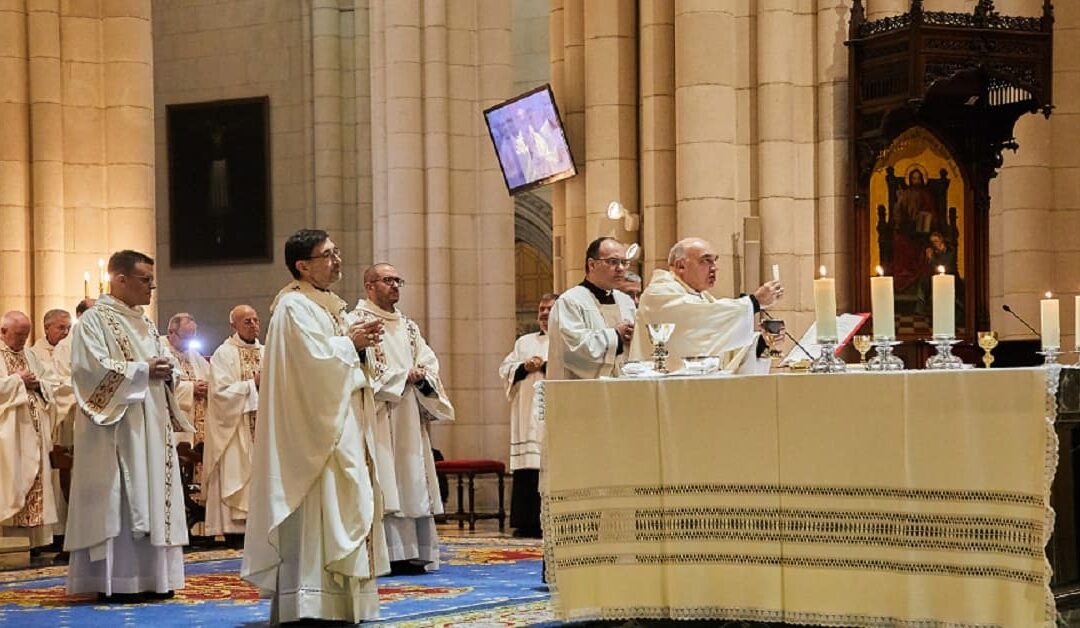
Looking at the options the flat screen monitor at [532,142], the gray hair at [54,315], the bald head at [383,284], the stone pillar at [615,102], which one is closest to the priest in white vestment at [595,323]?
the bald head at [383,284]

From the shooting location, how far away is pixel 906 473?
603 centimetres

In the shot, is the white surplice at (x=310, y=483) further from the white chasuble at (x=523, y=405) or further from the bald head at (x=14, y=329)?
the white chasuble at (x=523, y=405)

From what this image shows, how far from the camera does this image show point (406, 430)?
10539mm

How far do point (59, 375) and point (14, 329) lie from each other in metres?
0.60

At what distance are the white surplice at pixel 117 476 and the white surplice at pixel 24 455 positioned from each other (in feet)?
9.71

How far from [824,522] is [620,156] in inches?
237

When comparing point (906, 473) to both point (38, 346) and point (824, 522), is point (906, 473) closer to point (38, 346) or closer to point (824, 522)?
point (824, 522)

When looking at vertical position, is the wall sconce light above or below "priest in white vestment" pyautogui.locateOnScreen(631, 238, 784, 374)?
above

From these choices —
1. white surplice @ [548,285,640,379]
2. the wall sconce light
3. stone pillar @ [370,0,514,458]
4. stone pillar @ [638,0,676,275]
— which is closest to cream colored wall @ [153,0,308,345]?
stone pillar @ [370,0,514,458]

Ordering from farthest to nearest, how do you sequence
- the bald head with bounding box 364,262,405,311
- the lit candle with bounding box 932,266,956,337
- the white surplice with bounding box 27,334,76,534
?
the white surplice with bounding box 27,334,76,534 < the bald head with bounding box 364,262,405,311 < the lit candle with bounding box 932,266,956,337

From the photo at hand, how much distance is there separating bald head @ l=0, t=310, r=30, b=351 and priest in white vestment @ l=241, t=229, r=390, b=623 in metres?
4.73

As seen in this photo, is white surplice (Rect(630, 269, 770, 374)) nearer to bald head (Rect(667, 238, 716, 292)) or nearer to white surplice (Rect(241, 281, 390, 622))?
bald head (Rect(667, 238, 716, 292))

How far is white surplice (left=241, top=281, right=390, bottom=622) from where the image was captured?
24.2ft

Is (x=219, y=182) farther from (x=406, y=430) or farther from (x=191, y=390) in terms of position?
(x=406, y=430)
